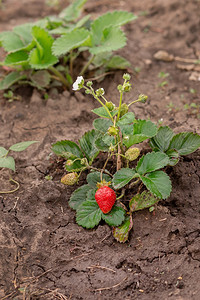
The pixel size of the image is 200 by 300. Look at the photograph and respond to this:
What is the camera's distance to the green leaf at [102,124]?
6.81 feet

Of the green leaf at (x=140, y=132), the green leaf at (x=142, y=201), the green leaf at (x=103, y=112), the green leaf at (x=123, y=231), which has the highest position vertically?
the green leaf at (x=103, y=112)

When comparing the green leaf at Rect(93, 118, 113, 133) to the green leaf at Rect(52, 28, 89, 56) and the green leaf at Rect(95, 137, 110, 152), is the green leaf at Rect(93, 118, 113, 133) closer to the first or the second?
the green leaf at Rect(95, 137, 110, 152)

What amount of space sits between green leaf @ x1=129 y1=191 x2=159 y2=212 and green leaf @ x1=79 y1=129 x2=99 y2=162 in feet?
1.19

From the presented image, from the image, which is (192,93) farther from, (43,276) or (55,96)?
(43,276)

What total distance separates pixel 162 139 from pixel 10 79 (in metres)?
1.47

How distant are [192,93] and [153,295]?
1700mm

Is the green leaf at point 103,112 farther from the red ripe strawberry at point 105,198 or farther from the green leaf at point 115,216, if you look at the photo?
the green leaf at point 115,216

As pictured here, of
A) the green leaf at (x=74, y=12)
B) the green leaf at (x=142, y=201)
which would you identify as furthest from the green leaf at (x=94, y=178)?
the green leaf at (x=74, y=12)

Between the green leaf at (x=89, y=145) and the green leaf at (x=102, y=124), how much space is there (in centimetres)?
14

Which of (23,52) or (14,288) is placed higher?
(23,52)

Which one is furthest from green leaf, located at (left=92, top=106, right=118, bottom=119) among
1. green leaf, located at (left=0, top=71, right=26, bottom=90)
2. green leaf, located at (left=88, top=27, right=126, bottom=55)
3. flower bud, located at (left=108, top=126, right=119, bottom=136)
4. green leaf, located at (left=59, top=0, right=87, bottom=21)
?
green leaf, located at (left=59, top=0, right=87, bottom=21)

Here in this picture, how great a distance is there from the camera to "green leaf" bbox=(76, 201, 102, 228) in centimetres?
198

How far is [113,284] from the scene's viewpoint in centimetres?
178

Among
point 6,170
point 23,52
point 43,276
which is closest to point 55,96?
point 23,52
